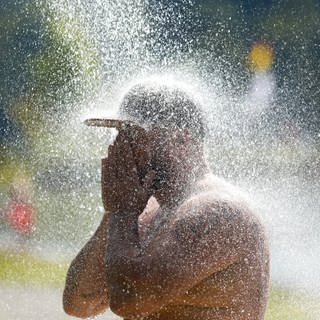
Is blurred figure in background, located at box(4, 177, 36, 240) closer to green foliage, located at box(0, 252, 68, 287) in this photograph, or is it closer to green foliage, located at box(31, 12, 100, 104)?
green foliage, located at box(0, 252, 68, 287)

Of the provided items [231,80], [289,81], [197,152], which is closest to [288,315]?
[197,152]

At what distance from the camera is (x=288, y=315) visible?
31.2 ft

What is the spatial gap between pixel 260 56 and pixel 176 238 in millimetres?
15355

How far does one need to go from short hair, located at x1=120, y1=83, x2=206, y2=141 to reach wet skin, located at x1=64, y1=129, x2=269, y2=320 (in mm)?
60

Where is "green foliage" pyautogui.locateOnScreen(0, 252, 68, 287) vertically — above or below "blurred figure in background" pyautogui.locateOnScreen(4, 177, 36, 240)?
below

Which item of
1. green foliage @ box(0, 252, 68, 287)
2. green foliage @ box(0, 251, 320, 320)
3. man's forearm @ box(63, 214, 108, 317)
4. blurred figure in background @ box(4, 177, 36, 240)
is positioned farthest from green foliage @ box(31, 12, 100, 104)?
man's forearm @ box(63, 214, 108, 317)

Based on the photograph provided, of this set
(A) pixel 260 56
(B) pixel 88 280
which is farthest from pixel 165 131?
(A) pixel 260 56

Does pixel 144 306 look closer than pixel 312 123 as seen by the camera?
Yes

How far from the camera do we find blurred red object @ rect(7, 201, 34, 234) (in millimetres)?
13055

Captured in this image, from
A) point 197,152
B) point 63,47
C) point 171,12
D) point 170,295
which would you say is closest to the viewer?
point 170,295

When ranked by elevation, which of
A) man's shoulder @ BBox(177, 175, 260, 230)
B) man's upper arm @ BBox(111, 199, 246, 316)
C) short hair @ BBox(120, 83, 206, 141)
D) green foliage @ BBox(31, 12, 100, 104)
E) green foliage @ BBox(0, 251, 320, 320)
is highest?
green foliage @ BBox(31, 12, 100, 104)

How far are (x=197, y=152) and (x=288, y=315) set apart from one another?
222 inches

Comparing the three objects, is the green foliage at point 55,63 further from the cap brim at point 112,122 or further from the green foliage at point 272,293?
the cap brim at point 112,122

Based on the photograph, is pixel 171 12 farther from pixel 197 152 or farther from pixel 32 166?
pixel 197 152
